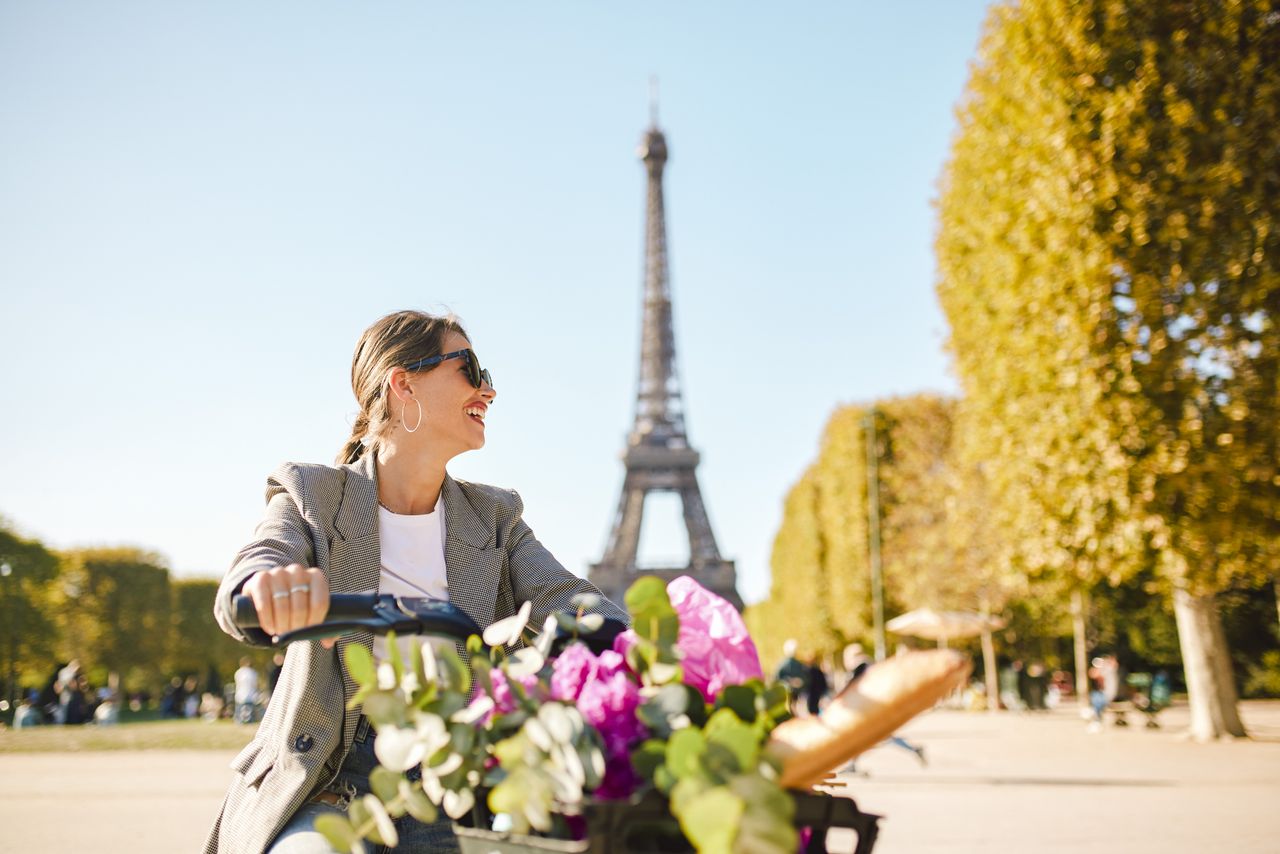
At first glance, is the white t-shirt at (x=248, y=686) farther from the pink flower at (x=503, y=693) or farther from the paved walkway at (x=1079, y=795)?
the pink flower at (x=503, y=693)

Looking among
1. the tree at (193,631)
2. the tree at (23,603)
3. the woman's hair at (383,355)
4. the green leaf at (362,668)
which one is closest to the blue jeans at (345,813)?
the green leaf at (362,668)

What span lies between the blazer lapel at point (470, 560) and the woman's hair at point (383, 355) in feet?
0.96

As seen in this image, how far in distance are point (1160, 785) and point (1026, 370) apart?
22.1ft

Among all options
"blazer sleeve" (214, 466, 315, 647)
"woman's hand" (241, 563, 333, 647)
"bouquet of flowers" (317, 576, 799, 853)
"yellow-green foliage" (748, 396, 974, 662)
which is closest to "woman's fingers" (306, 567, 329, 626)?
"woman's hand" (241, 563, 333, 647)

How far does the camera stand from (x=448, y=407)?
2770mm

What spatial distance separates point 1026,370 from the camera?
55.2 ft

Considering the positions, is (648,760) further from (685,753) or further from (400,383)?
(400,383)

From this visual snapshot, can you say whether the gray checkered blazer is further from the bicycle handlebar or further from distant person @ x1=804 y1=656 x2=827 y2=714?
distant person @ x1=804 y1=656 x2=827 y2=714

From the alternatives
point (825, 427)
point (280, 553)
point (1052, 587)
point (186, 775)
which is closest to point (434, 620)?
point (280, 553)

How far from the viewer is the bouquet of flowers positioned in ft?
4.11

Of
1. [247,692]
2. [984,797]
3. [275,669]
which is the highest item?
[275,669]

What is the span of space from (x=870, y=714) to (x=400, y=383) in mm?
1821

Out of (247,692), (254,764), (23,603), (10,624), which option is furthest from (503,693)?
(23,603)

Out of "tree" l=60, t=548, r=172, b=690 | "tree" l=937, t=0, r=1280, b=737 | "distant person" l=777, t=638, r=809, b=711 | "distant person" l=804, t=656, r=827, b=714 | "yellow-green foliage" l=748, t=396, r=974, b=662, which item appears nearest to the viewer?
"tree" l=937, t=0, r=1280, b=737
